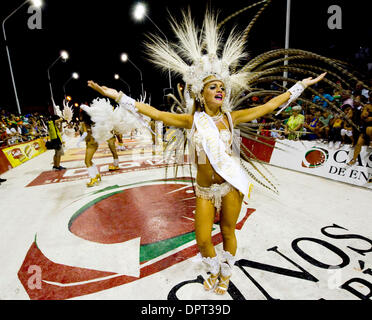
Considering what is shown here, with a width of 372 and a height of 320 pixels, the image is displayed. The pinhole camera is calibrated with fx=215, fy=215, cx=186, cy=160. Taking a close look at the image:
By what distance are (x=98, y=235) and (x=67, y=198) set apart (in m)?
2.14

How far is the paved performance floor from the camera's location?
223 cm

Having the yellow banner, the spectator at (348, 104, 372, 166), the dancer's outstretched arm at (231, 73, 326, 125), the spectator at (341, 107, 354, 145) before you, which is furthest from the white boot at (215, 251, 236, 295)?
the yellow banner

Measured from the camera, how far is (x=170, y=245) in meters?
2.97

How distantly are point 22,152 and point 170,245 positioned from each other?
10.1 meters

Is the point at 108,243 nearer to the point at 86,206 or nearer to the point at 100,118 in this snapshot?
the point at 86,206

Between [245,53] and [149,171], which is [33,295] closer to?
[245,53]

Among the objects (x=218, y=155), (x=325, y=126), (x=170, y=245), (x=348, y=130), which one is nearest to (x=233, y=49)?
(x=218, y=155)

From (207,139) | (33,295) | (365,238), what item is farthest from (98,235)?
(365,238)

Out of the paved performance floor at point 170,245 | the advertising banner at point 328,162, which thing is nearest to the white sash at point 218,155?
the paved performance floor at point 170,245

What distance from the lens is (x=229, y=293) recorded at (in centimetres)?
213

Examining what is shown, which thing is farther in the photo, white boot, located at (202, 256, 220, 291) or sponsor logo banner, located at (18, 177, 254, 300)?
sponsor logo banner, located at (18, 177, 254, 300)

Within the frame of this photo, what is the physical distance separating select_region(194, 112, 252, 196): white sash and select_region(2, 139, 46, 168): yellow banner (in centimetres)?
957

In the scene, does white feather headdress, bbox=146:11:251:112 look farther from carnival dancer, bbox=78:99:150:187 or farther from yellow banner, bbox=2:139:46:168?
yellow banner, bbox=2:139:46:168

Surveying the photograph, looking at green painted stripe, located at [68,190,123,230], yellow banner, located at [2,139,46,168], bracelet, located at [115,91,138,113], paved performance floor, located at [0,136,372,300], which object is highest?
bracelet, located at [115,91,138,113]
